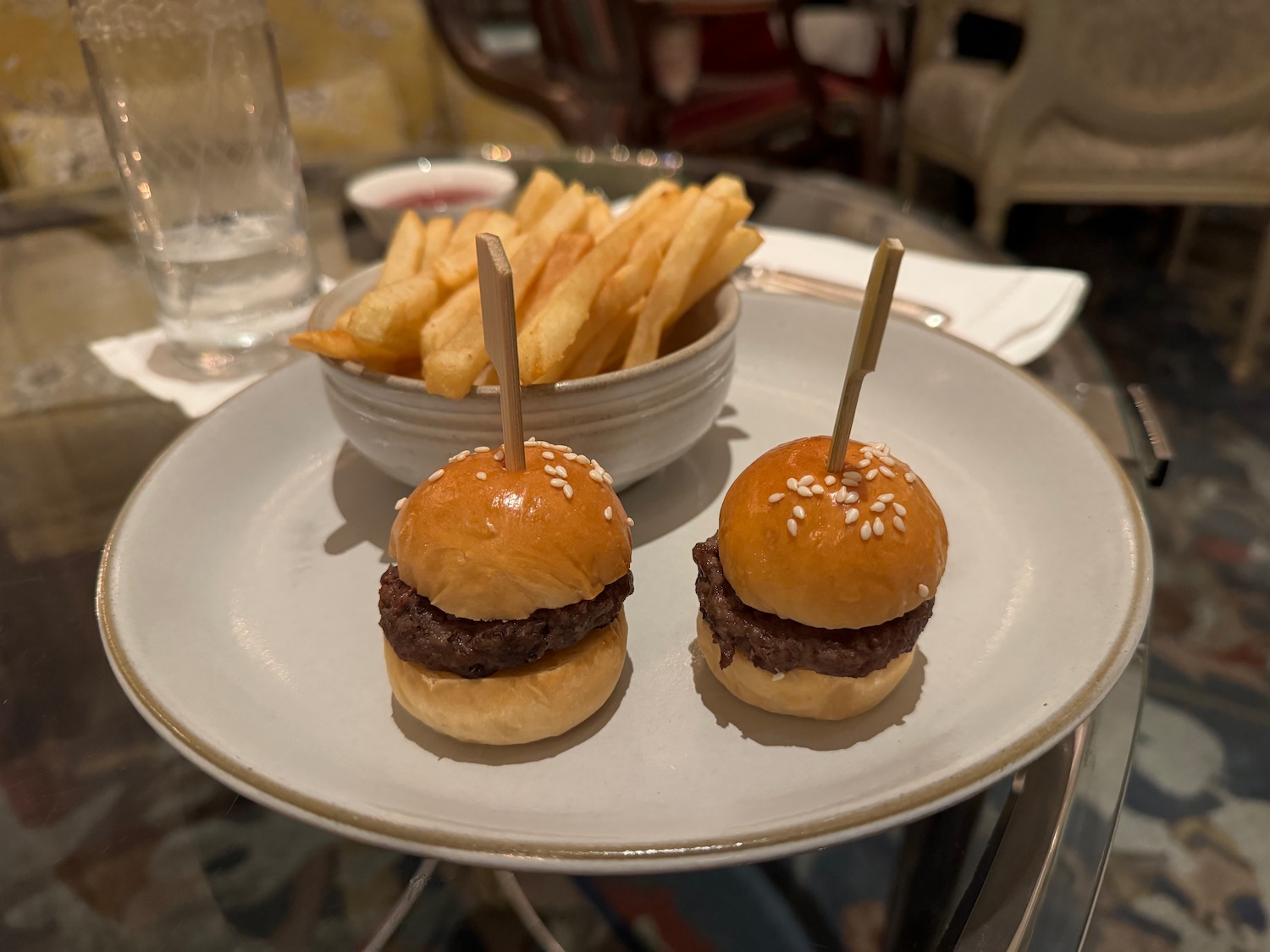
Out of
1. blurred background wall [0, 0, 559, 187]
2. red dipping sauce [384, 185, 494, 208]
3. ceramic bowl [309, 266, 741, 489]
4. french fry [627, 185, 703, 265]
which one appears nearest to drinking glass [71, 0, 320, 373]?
red dipping sauce [384, 185, 494, 208]

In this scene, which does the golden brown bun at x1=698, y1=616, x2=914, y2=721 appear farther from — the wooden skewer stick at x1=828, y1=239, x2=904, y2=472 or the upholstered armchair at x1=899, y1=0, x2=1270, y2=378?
the upholstered armchair at x1=899, y1=0, x2=1270, y2=378

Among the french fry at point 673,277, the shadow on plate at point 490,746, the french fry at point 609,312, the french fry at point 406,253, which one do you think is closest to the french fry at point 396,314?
the french fry at point 406,253

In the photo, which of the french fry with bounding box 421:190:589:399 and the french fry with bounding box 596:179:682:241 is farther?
the french fry with bounding box 596:179:682:241

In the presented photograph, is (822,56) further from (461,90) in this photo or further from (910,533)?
(910,533)

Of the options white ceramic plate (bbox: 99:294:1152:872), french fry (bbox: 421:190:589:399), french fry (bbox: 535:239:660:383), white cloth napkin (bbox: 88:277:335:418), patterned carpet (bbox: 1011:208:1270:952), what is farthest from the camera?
patterned carpet (bbox: 1011:208:1270:952)

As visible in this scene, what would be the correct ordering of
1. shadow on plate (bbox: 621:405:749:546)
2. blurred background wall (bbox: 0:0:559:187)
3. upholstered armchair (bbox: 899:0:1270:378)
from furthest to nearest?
upholstered armchair (bbox: 899:0:1270:378) < blurred background wall (bbox: 0:0:559:187) < shadow on plate (bbox: 621:405:749:546)

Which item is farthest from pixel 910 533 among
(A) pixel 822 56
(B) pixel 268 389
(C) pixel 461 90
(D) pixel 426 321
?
(A) pixel 822 56

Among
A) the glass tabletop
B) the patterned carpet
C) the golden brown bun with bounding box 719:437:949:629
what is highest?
the golden brown bun with bounding box 719:437:949:629

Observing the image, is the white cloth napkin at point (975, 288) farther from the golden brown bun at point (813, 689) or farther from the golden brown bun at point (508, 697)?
the golden brown bun at point (508, 697)
